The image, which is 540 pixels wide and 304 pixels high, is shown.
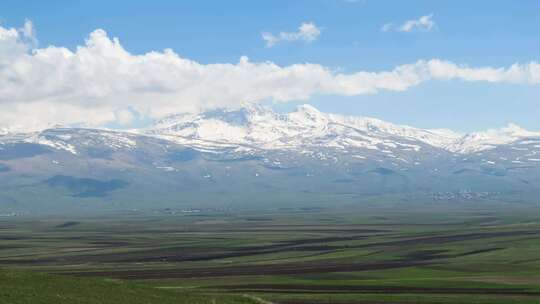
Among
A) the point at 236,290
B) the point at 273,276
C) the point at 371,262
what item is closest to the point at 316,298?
the point at 236,290

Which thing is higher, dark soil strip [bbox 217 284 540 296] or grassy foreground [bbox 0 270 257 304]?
grassy foreground [bbox 0 270 257 304]

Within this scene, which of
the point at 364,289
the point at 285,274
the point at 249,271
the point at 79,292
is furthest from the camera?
the point at 249,271

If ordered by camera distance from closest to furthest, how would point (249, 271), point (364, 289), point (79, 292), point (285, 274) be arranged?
1. point (79, 292)
2. point (364, 289)
3. point (285, 274)
4. point (249, 271)

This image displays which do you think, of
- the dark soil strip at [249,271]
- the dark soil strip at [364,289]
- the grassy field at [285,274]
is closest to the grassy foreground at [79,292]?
the grassy field at [285,274]

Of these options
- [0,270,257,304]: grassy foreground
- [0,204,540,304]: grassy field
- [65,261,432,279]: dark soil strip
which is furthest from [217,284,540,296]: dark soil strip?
[0,270,257,304]: grassy foreground

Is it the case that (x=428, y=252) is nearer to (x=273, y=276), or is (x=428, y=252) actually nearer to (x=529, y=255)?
(x=529, y=255)

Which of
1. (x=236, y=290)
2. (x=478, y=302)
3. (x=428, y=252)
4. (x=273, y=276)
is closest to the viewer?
(x=478, y=302)

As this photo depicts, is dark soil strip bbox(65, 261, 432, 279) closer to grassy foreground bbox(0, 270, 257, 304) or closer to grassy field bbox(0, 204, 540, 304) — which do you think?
grassy field bbox(0, 204, 540, 304)

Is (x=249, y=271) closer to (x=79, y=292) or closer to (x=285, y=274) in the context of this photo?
(x=285, y=274)

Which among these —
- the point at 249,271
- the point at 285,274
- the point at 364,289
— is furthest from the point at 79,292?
the point at 249,271

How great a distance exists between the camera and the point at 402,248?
186m

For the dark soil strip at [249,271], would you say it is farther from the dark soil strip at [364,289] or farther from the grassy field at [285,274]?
the dark soil strip at [364,289]

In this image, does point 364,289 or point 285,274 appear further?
point 285,274

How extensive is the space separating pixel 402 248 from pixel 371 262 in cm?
3449
